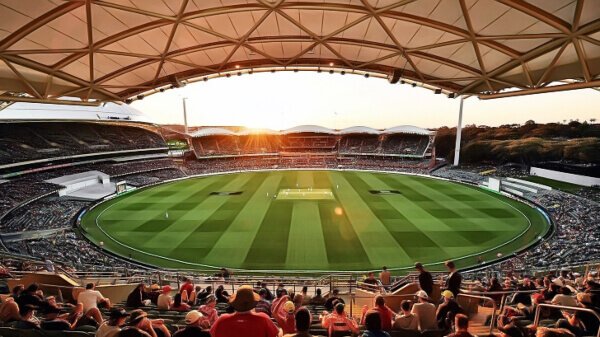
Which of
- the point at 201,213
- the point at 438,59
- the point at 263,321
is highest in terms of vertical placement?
the point at 438,59

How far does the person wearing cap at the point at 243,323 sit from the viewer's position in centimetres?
274

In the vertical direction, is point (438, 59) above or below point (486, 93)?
above

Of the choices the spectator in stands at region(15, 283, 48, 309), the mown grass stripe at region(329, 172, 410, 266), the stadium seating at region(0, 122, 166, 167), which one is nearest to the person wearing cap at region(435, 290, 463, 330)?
the spectator in stands at region(15, 283, 48, 309)

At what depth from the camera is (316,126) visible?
3059 inches

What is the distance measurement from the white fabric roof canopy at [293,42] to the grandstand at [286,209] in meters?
0.05

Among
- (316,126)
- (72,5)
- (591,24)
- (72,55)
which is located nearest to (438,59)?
(591,24)

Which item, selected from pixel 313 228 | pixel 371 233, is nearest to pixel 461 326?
pixel 371 233

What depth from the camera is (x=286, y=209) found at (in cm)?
2844

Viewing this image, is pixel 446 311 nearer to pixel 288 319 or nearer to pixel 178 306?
pixel 288 319

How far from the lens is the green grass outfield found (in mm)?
17797

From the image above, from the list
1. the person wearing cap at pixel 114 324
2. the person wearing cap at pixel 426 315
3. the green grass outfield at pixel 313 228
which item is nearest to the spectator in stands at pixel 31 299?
the person wearing cap at pixel 114 324

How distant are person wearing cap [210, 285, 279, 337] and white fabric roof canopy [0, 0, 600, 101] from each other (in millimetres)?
7089

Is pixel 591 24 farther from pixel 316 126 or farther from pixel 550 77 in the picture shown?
pixel 316 126

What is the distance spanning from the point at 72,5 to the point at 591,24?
36.0 ft
